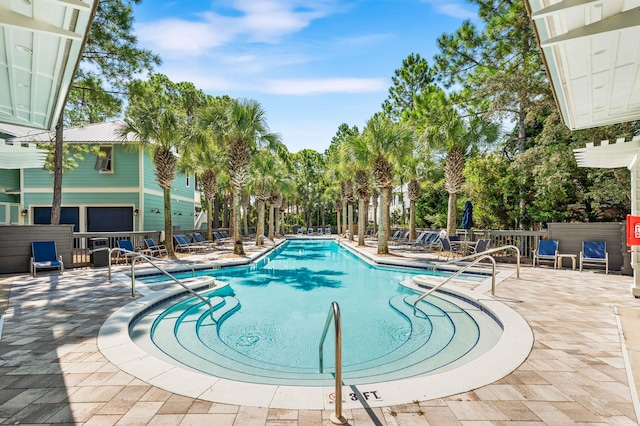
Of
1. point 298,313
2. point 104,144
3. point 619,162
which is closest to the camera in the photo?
point 298,313

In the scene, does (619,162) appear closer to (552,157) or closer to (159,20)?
(552,157)

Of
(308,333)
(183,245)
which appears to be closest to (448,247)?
(308,333)

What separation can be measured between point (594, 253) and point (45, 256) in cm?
1670

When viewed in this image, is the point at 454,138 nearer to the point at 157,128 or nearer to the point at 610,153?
the point at 610,153

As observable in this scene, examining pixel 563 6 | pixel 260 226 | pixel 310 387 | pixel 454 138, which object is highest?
pixel 454 138

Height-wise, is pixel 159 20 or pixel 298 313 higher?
pixel 159 20

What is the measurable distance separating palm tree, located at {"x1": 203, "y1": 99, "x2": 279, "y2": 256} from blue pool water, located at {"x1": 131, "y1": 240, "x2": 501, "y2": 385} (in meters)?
6.58

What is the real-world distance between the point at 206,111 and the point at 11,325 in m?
10.8

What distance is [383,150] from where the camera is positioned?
561 inches

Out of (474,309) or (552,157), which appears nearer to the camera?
→ (474,309)

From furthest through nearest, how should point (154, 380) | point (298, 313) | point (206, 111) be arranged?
point (206, 111) → point (298, 313) → point (154, 380)

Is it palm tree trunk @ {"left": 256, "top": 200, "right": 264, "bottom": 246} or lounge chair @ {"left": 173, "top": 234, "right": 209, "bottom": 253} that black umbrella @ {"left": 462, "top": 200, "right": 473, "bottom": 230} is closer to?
palm tree trunk @ {"left": 256, "top": 200, "right": 264, "bottom": 246}

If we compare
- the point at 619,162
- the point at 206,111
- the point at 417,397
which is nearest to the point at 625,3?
the point at 417,397

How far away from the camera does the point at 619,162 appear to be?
24.6 ft
